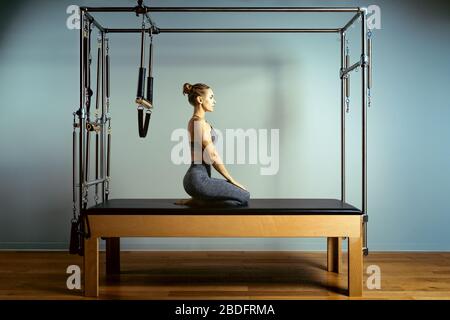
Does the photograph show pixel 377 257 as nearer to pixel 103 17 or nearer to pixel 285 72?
pixel 285 72

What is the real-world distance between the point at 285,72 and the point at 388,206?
1.46 metres

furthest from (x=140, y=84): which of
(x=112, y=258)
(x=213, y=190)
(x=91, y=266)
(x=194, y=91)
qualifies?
(x=112, y=258)

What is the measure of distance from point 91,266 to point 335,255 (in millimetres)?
1701

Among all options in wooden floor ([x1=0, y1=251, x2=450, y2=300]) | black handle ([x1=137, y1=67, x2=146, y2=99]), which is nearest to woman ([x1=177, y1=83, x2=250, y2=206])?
black handle ([x1=137, y1=67, x2=146, y2=99])

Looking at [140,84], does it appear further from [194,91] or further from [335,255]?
[335,255]

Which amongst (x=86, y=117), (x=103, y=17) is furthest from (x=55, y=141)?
(x=86, y=117)

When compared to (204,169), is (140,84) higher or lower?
higher

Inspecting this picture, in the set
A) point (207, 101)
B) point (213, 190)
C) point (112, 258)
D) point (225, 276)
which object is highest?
point (207, 101)

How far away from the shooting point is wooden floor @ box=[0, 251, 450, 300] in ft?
9.91

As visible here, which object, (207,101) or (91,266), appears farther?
(207,101)

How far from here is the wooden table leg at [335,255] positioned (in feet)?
11.9

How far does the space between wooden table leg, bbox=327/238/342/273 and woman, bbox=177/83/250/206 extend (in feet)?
2.85

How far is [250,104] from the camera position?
447 centimetres

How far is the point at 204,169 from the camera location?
126 inches
